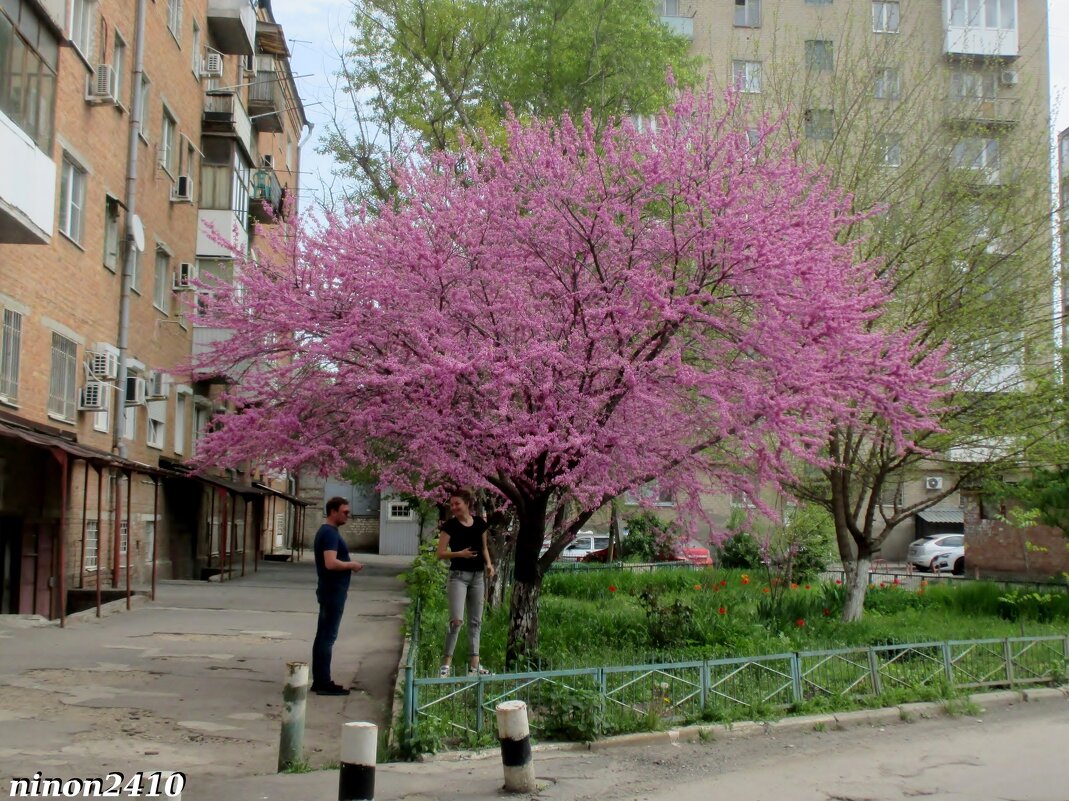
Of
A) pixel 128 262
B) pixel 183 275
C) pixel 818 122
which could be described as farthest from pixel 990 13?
pixel 128 262

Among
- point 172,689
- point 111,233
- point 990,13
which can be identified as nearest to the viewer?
point 172,689

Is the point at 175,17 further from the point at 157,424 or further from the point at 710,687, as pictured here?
the point at 710,687

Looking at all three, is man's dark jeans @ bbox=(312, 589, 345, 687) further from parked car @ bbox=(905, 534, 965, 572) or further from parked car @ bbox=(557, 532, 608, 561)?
parked car @ bbox=(557, 532, 608, 561)

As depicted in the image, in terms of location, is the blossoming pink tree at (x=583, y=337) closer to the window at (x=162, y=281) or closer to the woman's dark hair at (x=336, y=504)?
the woman's dark hair at (x=336, y=504)

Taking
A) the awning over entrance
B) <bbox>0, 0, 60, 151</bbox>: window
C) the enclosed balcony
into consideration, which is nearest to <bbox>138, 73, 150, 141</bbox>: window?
<bbox>0, 0, 60, 151</bbox>: window

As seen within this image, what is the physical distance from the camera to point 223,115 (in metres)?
27.7

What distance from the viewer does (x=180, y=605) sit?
19.4 meters

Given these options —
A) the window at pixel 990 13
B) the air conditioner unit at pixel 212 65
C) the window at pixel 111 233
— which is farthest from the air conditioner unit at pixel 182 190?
the window at pixel 990 13

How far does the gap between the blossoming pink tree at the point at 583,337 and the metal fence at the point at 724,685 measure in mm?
1949

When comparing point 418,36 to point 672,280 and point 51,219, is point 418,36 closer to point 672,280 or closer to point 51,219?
point 51,219

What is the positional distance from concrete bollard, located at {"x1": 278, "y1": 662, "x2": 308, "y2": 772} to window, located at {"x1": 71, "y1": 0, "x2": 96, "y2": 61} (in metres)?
14.8

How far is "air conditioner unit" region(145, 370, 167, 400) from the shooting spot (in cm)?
2241

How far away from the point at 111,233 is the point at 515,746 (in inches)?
664

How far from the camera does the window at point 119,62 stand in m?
21.1
